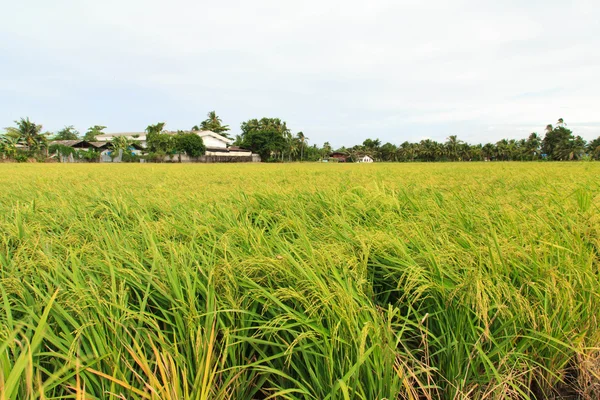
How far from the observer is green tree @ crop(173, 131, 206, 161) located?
3843 cm

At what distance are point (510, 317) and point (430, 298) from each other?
0.26m

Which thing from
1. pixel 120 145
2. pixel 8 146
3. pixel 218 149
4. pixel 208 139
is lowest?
pixel 8 146

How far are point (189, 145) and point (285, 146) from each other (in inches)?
698

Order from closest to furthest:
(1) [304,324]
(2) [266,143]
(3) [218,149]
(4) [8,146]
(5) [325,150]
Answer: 1. (1) [304,324]
2. (4) [8,146]
3. (3) [218,149]
4. (2) [266,143]
5. (5) [325,150]

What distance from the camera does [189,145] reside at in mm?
38750

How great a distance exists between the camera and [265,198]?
9.70 ft

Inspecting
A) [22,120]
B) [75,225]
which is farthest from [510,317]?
[22,120]

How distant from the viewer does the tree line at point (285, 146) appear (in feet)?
103

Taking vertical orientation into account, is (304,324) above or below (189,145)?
below

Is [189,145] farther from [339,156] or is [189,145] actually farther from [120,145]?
[339,156]

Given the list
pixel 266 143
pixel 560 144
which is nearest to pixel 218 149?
pixel 266 143

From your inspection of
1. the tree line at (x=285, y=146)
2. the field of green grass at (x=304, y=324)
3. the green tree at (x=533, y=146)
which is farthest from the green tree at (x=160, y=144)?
the green tree at (x=533, y=146)

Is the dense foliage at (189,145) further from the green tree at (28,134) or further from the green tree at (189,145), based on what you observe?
the green tree at (28,134)

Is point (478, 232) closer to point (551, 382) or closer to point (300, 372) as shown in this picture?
point (551, 382)
